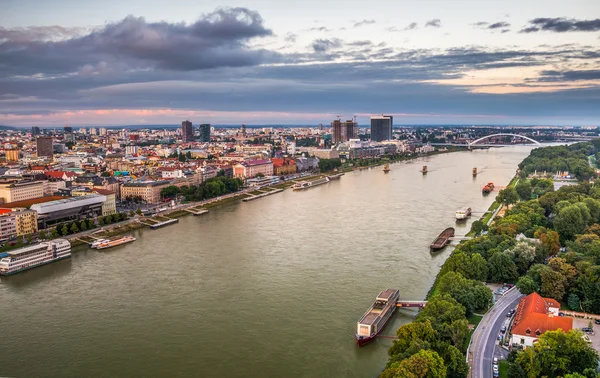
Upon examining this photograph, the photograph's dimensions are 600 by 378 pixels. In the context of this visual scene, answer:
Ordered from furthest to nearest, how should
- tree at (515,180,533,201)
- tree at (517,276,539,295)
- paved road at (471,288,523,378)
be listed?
tree at (515,180,533,201) → tree at (517,276,539,295) → paved road at (471,288,523,378)

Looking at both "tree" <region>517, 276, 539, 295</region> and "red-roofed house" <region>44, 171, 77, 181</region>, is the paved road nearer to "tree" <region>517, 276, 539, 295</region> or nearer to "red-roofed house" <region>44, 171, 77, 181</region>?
"tree" <region>517, 276, 539, 295</region>

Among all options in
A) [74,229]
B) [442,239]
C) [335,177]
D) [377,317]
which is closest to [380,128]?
[335,177]

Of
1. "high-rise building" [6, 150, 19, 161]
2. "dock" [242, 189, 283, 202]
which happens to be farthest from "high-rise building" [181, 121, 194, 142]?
"dock" [242, 189, 283, 202]

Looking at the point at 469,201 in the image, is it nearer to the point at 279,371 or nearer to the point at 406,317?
the point at 406,317

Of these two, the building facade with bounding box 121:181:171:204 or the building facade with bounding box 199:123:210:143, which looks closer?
the building facade with bounding box 121:181:171:204

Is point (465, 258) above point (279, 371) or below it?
above

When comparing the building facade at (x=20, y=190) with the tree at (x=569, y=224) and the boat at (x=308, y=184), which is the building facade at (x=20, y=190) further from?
the tree at (x=569, y=224)

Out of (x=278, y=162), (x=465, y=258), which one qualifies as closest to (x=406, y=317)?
(x=465, y=258)
